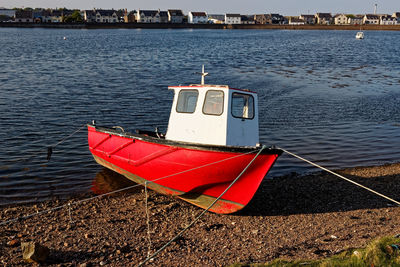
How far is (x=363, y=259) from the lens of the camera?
7.86 metres

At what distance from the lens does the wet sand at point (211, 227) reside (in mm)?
9000

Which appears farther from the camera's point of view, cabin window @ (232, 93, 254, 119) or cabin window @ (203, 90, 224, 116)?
cabin window @ (232, 93, 254, 119)

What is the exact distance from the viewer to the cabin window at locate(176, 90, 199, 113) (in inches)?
486

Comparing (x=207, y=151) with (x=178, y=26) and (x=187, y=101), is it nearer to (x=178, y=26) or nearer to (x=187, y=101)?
(x=187, y=101)

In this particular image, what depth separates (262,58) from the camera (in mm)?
59281

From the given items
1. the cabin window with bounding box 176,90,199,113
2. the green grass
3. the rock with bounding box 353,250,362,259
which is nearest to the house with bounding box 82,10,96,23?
the cabin window with bounding box 176,90,199,113

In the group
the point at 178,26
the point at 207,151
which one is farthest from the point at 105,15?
the point at 207,151

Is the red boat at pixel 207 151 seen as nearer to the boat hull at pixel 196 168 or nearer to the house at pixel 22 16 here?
the boat hull at pixel 196 168

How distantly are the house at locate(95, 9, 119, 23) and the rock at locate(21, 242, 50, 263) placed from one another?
193m

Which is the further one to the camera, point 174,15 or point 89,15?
point 174,15

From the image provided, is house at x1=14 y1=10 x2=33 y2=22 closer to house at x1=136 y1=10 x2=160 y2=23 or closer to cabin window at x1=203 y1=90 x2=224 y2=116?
house at x1=136 y1=10 x2=160 y2=23

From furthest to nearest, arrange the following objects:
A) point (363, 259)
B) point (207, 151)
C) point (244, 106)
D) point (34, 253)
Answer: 1. point (244, 106)
2. point (207, 151)
3. point (34, 253)
4. point (363, 259)

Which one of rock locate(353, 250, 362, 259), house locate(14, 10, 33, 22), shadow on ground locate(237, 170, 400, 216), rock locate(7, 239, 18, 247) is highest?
house locate(14, 10, 33, 22)

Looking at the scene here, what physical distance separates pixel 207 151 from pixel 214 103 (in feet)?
5.75
